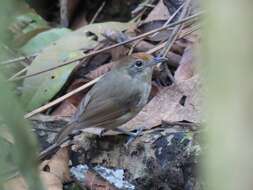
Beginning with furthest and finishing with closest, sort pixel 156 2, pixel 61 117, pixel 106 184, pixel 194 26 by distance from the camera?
pixel 156 2, pixel 194 26, pixel 61 117, pixel 106 184

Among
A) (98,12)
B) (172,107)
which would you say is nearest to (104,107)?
(172,107)

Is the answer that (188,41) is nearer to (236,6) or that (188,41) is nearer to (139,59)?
(139,59)

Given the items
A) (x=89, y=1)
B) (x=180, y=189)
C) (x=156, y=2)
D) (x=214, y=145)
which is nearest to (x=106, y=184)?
(x=180, y=189)

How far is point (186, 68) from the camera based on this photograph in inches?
184

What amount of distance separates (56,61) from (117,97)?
0.63 m

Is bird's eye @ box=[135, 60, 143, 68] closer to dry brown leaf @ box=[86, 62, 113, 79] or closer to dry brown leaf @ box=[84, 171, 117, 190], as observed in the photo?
dry brown leaf @ box=[86, 62, 113, 79]

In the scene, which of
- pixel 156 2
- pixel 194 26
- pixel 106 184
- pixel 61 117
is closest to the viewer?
pixel 106 184

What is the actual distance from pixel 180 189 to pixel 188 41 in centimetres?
161

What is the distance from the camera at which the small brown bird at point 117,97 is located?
4.39 metres

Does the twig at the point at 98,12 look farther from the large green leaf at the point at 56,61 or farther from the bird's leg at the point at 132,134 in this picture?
the bird's leg at the point at 132,134

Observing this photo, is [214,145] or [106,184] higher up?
[214,145]

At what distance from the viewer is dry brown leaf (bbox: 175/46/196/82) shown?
461 cm

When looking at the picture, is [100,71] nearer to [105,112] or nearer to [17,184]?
[105,112]

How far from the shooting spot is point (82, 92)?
16.4 feet
